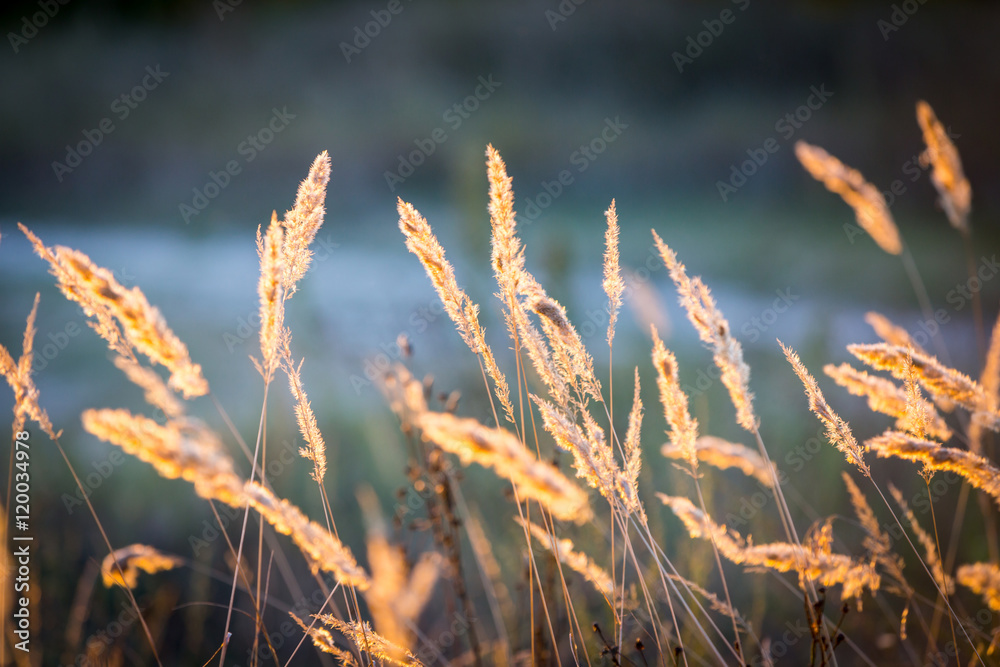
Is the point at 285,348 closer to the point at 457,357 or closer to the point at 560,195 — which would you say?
the point at 457,357

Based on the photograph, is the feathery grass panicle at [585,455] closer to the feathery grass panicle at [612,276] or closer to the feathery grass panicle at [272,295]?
the feathery grass panicle at [612,276]

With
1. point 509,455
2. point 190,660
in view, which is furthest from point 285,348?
point 190,660

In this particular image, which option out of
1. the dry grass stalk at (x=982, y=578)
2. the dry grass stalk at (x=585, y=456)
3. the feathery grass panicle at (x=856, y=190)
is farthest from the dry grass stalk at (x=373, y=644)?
the feathery grass panicle at (x=856, y=190)

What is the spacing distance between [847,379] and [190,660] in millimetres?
2307

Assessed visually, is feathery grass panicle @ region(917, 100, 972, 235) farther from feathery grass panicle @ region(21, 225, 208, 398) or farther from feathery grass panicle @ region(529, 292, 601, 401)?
feathery grass panicle @ region(21, 225, 208, 398)

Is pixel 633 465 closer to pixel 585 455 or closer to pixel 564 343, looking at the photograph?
pixel 585 455

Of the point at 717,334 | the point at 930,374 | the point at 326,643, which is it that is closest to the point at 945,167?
the point at 930,374

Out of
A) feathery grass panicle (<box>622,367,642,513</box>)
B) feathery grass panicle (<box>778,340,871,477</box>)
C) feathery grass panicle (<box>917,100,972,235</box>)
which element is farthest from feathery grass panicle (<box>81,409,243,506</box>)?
feathery grass panicle (<box>917,100,972,235</box>)

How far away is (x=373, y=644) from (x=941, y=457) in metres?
0.96

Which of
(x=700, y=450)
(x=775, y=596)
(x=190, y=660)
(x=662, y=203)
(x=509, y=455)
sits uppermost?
(x=662, y=203)

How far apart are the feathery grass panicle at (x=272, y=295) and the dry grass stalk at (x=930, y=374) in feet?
3.28

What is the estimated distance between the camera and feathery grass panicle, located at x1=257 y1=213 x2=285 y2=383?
2.80ft

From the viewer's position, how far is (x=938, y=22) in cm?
371

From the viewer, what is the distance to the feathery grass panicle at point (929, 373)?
2.92 ft
